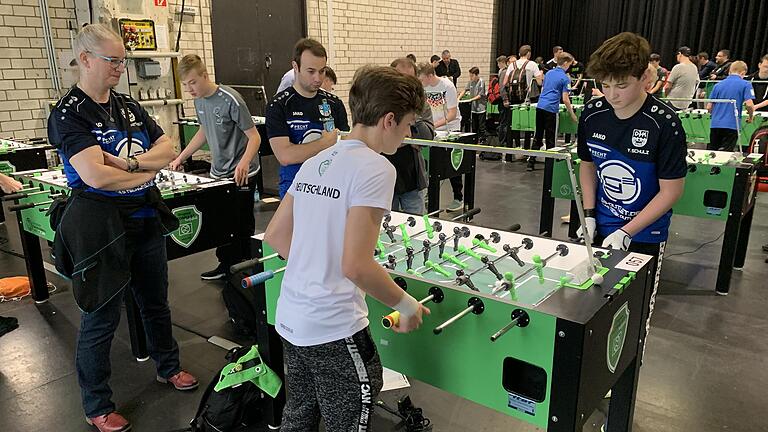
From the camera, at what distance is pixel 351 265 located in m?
1.33

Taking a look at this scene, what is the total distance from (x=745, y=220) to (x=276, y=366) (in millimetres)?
3485

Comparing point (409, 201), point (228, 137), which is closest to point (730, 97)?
point (409, 201)

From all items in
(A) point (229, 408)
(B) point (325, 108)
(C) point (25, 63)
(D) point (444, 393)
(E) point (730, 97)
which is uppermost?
(C) point (25, 63)

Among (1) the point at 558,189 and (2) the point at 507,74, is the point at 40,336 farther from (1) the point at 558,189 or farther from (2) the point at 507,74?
(2) the point at 507,74

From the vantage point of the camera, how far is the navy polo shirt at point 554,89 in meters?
7.39

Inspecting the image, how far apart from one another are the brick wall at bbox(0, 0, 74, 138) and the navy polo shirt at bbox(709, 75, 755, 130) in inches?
285

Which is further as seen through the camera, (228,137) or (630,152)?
(228,137)

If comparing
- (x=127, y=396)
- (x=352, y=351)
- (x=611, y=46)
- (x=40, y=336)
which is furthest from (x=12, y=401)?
(x=611, y=46)

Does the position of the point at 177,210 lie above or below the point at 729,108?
below

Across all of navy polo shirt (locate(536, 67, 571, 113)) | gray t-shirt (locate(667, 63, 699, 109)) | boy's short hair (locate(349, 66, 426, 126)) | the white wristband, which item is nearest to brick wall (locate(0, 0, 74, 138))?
navy polo shirt (locate(536, 67, 571, 113))

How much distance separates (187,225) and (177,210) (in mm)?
118

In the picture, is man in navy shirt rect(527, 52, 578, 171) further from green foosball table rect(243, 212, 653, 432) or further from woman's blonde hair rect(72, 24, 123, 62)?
woman's blonde hair rect(72, 24, 123, 62)

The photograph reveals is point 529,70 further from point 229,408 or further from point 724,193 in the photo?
point 229,408

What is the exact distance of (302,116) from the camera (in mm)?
3037
